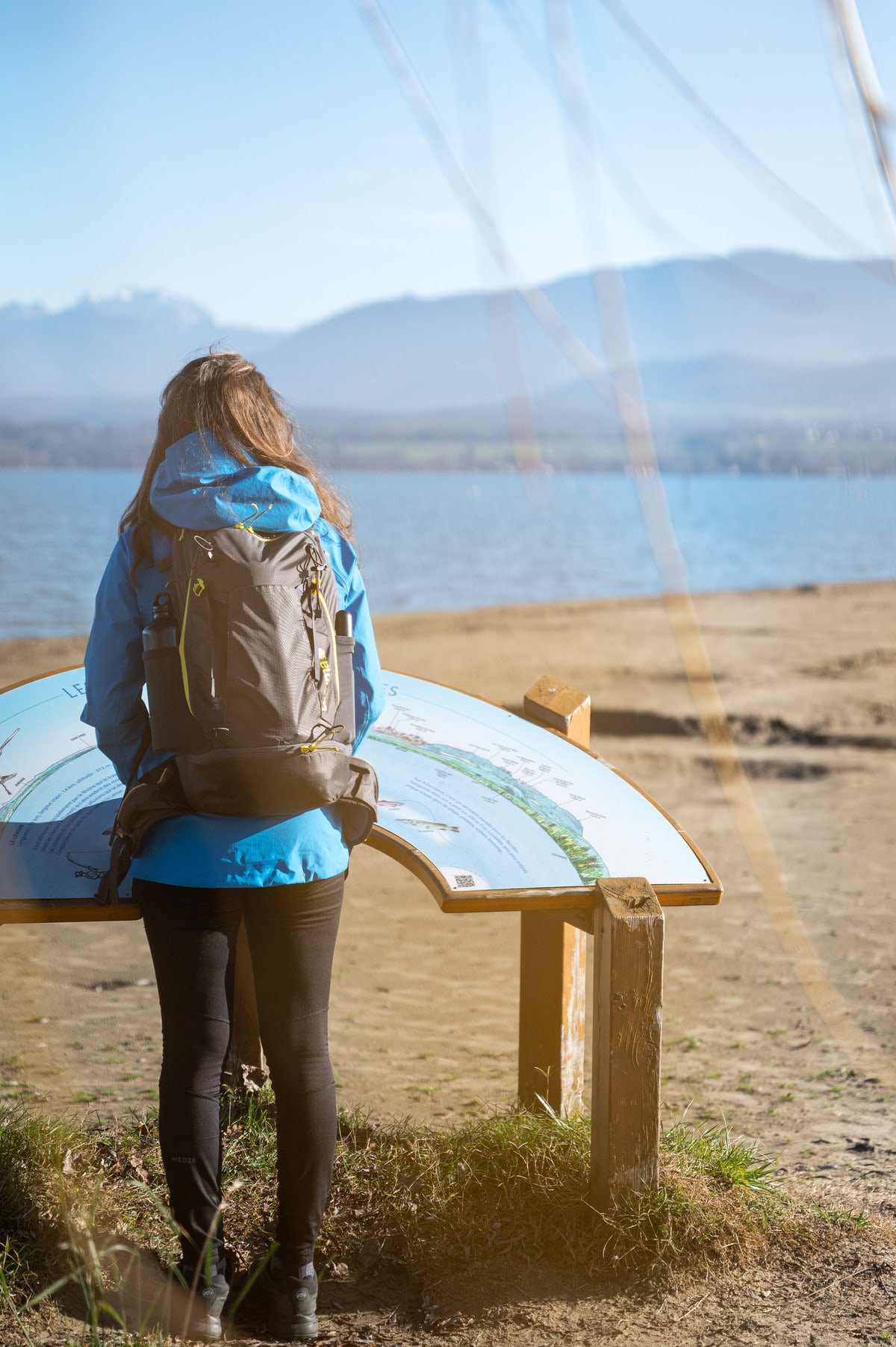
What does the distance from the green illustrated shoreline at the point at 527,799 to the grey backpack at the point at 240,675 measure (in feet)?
2.57

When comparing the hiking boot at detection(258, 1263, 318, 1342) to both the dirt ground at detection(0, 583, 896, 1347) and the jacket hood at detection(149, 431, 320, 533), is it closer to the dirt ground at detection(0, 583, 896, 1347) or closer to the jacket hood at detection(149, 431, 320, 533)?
the dirt ground at detection(0, 583, 896, 1347)

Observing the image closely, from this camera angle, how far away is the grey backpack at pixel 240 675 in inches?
77.9

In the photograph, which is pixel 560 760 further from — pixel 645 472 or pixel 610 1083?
pixel 645 472

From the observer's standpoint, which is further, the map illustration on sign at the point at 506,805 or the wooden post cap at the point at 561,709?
the wooden post cap at the point at 561,709

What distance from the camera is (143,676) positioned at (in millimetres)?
2094

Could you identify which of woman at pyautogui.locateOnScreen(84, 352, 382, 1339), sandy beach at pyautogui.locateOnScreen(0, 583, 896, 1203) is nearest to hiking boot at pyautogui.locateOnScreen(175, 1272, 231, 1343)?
woman at pyautogui.locateOnScreen(84, 352, 382, 1339)

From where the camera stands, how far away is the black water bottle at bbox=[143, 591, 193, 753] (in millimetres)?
2008

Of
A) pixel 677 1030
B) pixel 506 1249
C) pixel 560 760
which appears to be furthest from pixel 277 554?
pixel 677 1030

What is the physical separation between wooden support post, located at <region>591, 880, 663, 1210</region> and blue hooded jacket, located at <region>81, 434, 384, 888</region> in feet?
2.10

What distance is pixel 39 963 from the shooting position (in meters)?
4.91

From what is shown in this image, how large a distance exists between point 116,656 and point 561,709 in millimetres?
1546

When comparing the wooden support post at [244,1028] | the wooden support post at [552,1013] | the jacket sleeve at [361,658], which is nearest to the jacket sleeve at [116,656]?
the jacket sleeve at [361,658]

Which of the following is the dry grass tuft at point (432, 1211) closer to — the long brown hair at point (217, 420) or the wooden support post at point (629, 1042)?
the wooden support post at point (629, 1042)

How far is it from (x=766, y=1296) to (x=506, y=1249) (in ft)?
1.77
